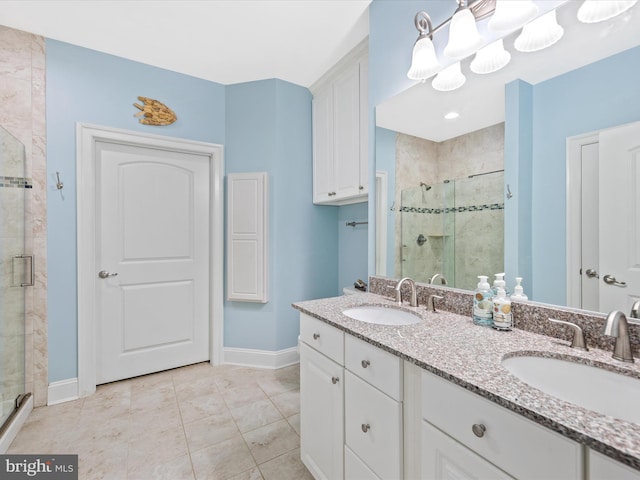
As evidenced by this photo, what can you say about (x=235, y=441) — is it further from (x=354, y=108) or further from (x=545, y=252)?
(x=354, y=108)

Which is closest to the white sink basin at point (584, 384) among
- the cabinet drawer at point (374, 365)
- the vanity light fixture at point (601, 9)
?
the cabinet drawer at point (374, 365)

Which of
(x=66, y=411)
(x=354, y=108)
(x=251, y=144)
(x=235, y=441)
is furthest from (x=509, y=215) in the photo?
(x=66, y=411)

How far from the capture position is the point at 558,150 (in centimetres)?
103

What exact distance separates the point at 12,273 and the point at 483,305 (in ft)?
8.57

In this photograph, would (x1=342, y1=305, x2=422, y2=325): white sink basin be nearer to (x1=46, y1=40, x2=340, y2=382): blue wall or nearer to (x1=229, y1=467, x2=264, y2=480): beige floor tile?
(x1=229, y1=467, x2=264, y2=480): beige floor tile

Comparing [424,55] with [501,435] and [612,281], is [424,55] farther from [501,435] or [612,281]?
[501,435]

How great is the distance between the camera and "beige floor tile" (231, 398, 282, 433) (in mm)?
1847

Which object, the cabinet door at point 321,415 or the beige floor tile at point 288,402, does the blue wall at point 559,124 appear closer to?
the cabinet door at point 321,415

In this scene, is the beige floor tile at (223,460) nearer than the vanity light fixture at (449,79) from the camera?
No

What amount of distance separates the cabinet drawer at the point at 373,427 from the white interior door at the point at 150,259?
196cm

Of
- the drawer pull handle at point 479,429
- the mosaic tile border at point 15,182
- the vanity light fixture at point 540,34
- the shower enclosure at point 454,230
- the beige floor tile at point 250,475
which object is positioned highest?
the vanity light fixture at point 540,34

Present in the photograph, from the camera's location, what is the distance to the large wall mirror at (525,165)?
935 mm

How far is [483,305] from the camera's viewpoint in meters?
1.16

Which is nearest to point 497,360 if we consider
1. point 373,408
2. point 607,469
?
point 607,469
